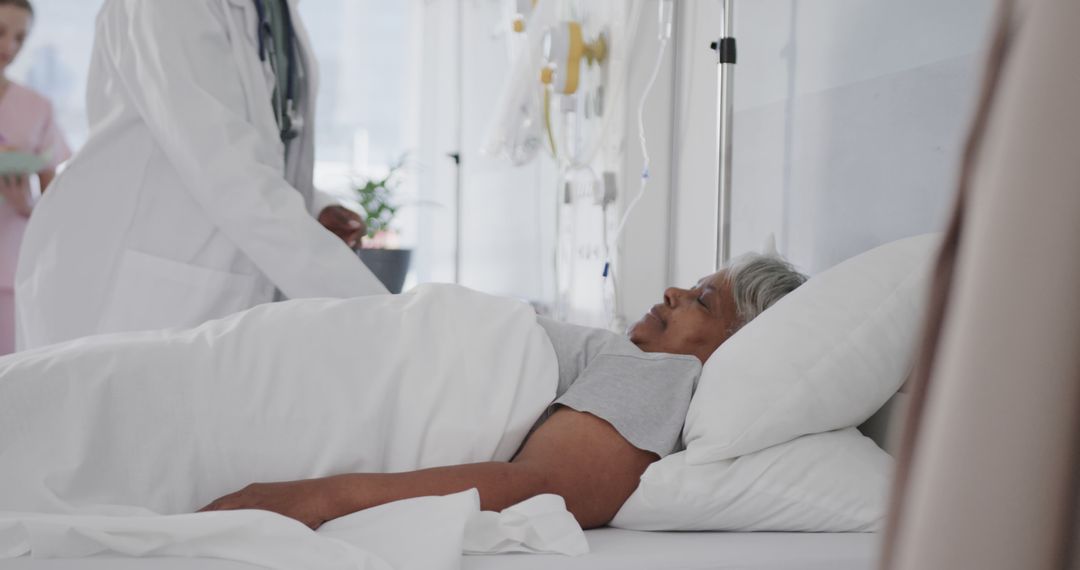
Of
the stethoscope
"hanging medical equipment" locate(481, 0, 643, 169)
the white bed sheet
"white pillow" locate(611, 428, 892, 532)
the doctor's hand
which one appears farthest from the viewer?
"hanging medical equipment" locate(481, 0, 643, 169)

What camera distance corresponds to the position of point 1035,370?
254 mm

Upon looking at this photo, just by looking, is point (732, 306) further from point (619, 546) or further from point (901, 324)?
point (619, 546)

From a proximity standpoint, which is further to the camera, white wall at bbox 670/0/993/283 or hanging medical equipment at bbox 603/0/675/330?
hanging medical equipment at bbox 603/0/675/330

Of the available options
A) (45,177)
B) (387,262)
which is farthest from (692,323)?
(45,177)

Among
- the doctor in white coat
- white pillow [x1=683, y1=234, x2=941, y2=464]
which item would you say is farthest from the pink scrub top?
white pillow [x1=683, y1=234, x2=941, y2=464]

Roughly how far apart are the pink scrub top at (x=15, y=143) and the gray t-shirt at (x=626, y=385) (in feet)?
6.62

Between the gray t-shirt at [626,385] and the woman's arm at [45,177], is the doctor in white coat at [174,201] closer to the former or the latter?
the gray t-shirt at [626,385]

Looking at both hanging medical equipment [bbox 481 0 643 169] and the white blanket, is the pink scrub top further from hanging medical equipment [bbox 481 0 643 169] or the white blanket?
the white blanket

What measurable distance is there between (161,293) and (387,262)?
93 centimetres

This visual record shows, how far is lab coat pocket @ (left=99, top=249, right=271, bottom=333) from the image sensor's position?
1.87m

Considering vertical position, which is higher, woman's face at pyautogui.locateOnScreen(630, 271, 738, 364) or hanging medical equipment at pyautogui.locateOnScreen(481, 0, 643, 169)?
hanging medical equipment at pyautogui.locateOnScreen(481, 0, 643, 169)

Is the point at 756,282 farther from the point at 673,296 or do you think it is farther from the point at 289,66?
the point at 289,66

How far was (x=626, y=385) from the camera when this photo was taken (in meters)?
1.31

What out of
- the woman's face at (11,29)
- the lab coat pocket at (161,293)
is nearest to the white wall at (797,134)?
the lab coat pocket at (161,293)
